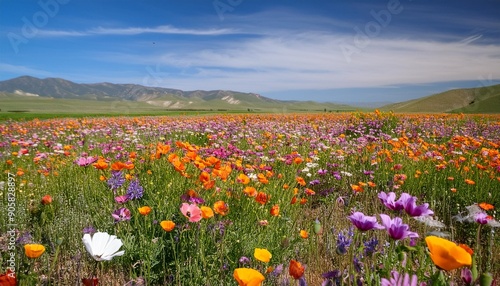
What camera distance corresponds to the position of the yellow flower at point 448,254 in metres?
1.06

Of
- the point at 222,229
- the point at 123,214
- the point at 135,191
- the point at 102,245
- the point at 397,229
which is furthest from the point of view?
the point at 135,191

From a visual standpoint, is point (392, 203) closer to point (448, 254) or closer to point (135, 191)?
point (448, 254)

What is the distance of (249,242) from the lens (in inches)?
104

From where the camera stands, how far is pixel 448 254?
1.08 m

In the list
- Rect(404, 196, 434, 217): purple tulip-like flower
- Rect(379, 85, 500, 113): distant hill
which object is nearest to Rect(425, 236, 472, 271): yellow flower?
Rect(404, 196, 434, 217): purple tulip-like flower

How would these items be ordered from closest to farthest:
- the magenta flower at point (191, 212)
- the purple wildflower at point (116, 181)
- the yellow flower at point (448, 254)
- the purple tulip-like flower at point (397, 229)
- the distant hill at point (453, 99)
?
→ the yellow flower at point (448, 254), the purple tulip-like flower at point (397, 229), the magenta flower at point (191, 212), the purple wildflower at point (116, 181), the distant hill at point (453, 99)

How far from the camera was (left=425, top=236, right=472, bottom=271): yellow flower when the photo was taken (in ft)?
3.47

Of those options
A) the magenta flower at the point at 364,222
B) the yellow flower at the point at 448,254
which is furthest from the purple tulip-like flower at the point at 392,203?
the yellow flower at the point at 448,254

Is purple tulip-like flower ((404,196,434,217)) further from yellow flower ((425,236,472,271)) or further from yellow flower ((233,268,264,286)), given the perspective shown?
yellow flower ((233,268,264,286))

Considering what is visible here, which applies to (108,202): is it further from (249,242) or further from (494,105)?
(494,105)

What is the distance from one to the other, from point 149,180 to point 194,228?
3.41ft

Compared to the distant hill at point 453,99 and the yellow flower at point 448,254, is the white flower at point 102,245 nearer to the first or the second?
the yellow flower at point 448,254

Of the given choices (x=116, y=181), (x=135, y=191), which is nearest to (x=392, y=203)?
(x=135, y=191)

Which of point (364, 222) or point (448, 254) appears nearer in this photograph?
point (448, 254)
